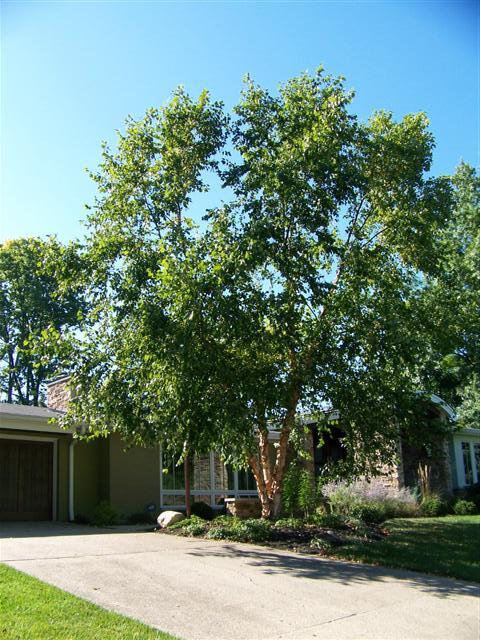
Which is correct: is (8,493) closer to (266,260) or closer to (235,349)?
(235,349)

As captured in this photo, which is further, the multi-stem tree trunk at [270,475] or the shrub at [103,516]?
the shrub at [103,516]

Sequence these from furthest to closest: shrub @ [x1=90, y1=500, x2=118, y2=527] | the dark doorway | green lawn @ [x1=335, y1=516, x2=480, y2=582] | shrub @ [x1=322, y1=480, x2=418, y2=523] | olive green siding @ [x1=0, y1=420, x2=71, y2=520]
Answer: the dark doorway, olive green siding @ [x1=0, y1=420, x2=71, y2=520], shrub @ [x1=322, y1=480, x2=418, y2=523], shrub @ [x1=90, y1=500, x2=118, y2=527], green lawn @ [x1=335, y1=516, x2=480, y2=582]

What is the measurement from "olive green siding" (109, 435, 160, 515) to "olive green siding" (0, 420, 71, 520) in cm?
126

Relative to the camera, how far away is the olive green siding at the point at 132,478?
56.3 ft

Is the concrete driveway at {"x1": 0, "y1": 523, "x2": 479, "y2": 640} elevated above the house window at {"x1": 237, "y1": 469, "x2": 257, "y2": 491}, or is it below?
below

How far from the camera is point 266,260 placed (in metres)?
11.6

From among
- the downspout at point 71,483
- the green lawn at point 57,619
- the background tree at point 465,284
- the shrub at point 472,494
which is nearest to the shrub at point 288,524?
the green lawn at point 57,619

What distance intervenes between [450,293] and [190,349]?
19.9ft

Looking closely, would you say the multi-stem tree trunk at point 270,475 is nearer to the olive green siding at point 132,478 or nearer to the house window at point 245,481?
the olive green siding at point 132,478

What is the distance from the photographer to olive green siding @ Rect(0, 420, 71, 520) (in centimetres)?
1598

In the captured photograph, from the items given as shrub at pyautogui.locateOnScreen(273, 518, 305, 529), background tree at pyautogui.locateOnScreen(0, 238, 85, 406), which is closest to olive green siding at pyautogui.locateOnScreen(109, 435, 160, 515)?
shrub at pyautogui.locateOnScreen(273, 518, 305, 529)

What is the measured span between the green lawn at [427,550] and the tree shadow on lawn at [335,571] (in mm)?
281

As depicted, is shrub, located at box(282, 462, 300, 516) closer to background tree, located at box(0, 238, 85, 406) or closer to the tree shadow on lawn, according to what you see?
the tree shadow on lawn

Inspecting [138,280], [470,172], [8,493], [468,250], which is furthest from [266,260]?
[470,172]
